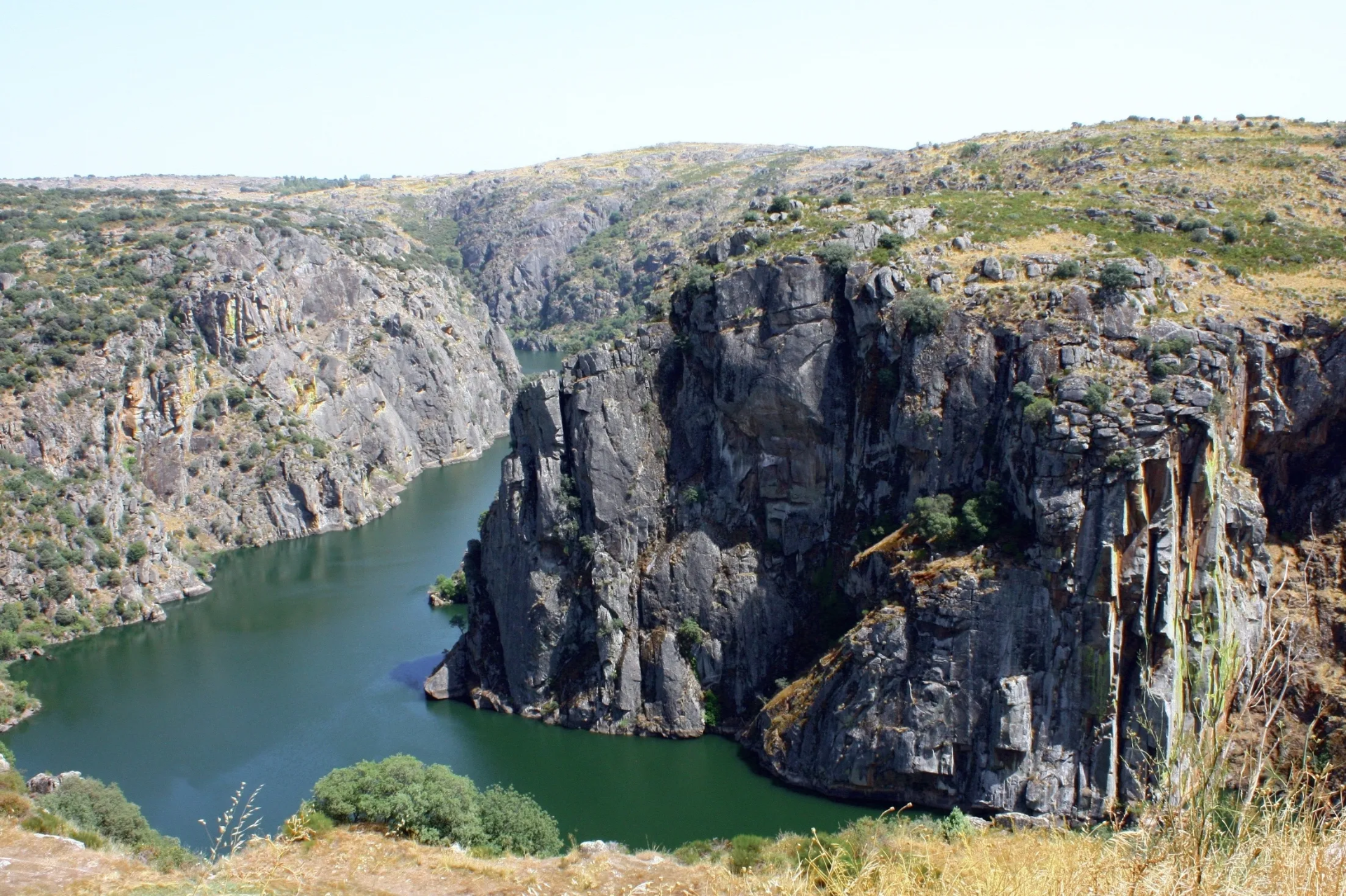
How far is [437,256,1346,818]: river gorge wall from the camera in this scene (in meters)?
32.9

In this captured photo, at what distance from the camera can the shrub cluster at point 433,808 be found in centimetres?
2978

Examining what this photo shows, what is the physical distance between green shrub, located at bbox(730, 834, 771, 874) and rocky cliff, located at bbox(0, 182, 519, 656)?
4097cm

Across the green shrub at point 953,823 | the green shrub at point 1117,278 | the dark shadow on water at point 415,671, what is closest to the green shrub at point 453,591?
the dark shadow on water at point 415,671

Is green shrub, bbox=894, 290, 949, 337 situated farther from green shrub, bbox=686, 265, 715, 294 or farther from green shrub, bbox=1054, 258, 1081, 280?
green shrub, bbox=686, 265, 715, 294

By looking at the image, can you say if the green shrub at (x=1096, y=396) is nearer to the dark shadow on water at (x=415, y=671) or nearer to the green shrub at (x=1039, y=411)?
the green shrub at (x=1039, y=411)

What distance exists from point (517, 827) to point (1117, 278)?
81.8 ft

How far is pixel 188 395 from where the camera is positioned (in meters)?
75.7

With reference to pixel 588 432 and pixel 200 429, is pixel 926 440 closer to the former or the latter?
pixel 588 432

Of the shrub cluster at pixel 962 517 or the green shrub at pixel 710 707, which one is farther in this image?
the green shrub at pixel 710 707

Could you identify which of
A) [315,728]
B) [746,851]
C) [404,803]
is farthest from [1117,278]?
[315,728]

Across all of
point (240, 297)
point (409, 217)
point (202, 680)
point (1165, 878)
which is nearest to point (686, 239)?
point (409, 217)

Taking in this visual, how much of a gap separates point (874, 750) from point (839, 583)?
722 centimetres

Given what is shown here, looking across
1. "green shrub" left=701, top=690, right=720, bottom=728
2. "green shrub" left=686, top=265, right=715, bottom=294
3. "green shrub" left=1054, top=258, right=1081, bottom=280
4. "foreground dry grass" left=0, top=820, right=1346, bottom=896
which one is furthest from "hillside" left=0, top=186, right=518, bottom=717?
"green shrub" left=1054, top=258, right=1081, bottom=280

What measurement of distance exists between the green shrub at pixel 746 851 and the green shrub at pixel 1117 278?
20587 mm
